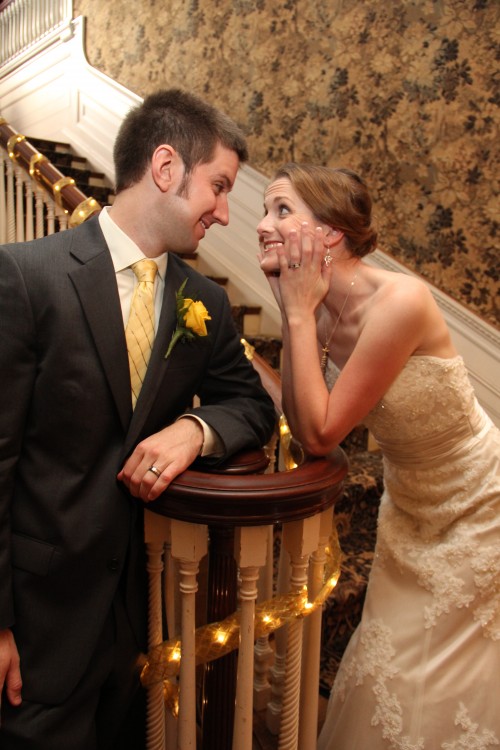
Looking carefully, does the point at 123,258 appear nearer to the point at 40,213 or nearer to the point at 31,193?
the point at 40,213

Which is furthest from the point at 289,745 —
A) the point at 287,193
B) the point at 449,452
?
the point at 287,193

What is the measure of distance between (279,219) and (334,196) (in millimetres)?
150

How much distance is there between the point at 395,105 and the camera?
3.18m

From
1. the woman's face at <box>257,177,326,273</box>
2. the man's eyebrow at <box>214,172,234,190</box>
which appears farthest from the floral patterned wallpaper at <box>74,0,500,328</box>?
the man's eyebrow at <box>214,172,234,190</box>

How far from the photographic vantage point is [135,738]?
1.40m

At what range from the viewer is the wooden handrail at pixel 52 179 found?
82.1 inches

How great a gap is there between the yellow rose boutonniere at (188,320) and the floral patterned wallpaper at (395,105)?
214cm

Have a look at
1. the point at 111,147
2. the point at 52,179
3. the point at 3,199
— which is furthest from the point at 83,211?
the point at 111,147

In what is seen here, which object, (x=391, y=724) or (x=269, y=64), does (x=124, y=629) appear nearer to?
(x=391, y=724)

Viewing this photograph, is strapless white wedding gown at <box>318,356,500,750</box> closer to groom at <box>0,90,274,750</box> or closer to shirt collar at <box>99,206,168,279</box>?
groom at <box>0,90,274,750</box>

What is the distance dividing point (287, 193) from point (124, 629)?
3.56 feet

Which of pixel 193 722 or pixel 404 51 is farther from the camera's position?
pixel 404 51

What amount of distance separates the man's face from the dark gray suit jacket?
0.57 ft

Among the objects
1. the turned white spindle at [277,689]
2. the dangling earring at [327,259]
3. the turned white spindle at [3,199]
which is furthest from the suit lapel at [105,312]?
the turned white spindle at [3,199]
